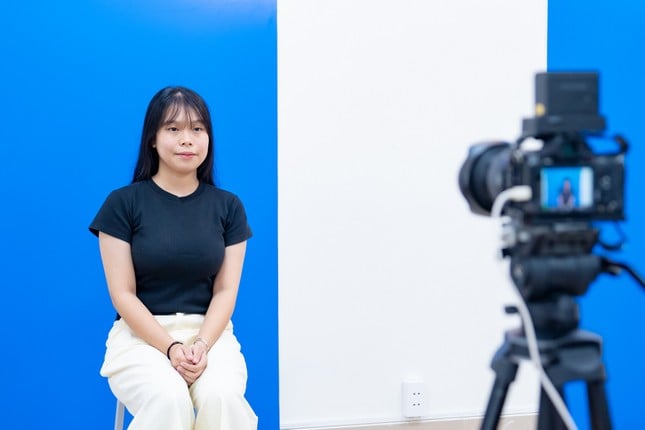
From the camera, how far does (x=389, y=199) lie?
303 centimetres

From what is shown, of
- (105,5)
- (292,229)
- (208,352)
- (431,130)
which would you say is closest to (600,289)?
(431,130)

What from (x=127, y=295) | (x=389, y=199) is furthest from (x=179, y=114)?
(x=389, y=199)

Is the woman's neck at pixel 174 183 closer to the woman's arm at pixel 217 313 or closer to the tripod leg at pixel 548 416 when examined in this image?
the woman's arm at pixel 217 313

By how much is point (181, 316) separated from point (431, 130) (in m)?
1.23

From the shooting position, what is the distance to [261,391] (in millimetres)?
2926

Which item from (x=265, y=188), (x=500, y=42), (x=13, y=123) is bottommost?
(x=265, y=188)

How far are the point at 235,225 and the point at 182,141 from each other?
0.98ft

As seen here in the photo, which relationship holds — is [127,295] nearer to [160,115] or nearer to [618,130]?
[160,115]

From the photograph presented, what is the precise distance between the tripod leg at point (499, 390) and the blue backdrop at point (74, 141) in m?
1.53

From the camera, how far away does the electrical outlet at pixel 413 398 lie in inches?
120

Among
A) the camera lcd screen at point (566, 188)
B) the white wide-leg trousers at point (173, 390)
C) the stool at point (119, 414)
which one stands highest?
the camera lcd screen at point (566, 188)

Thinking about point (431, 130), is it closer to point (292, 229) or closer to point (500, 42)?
point (500, 42)

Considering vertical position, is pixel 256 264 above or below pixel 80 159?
below

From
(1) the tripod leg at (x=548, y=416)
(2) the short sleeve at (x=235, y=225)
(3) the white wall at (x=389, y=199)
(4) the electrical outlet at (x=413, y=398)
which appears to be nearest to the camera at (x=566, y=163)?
(1) the tripod leg at (x=548, y=416)
